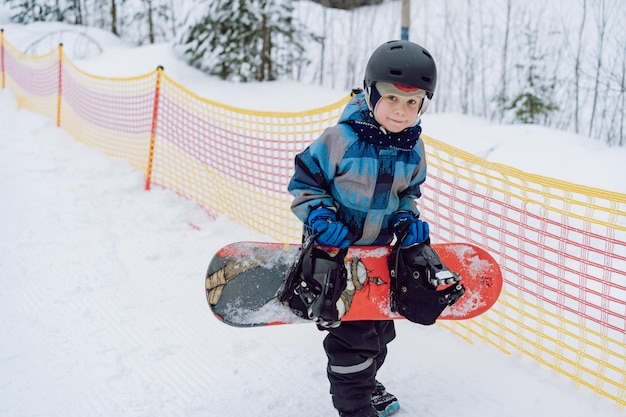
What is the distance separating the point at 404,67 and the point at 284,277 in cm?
117

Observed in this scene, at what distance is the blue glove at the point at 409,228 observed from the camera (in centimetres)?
230

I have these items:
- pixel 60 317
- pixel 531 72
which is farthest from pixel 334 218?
pixel 531 72

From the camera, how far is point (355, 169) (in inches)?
86.9

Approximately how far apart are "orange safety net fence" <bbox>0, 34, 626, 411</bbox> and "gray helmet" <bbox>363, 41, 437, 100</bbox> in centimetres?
113

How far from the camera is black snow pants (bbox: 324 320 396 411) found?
2.36m

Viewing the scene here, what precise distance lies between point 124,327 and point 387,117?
243cm

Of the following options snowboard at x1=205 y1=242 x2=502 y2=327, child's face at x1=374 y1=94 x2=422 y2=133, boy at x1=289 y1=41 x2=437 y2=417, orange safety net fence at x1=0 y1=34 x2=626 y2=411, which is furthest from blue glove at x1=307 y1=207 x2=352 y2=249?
orange safety net fence at x1=0 y1=34 x2=626 y2=411

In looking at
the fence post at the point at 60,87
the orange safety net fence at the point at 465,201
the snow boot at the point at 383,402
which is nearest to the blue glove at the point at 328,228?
the snow boot at the point at 383,402

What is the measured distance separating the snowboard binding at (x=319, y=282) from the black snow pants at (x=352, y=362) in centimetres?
14

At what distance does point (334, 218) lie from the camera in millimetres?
2186

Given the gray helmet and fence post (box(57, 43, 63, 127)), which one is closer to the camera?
the gray helmet

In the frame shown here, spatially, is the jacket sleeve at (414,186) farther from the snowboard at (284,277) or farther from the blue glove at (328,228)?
the blue glove at (328,228)

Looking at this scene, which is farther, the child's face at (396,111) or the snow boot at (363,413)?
the snow boot at (363,413)

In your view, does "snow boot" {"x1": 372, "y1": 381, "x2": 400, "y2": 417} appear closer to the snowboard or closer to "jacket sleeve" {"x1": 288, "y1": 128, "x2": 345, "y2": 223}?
the snowboard
